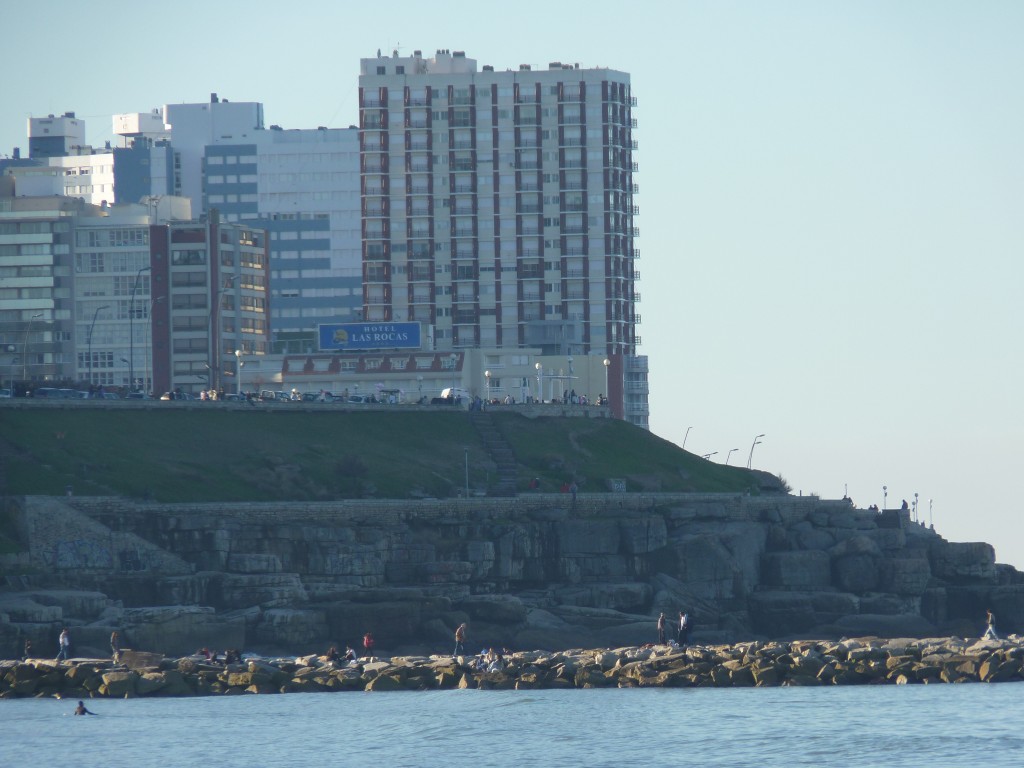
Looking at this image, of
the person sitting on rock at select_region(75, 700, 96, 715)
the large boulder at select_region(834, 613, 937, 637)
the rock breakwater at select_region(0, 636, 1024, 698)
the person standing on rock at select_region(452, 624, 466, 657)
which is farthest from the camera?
the large boulder at select_region(834, 613, 937, 637)

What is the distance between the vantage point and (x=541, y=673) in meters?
88.9

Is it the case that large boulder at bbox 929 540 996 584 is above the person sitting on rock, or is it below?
above

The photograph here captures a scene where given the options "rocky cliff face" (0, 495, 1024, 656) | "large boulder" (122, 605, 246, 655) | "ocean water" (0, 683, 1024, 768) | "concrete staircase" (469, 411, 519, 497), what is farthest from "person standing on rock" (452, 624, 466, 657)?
"concrete staircase" (469, 411, 519, 497)

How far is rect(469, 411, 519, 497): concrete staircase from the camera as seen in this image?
136 meters

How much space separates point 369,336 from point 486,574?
7645 centimetres

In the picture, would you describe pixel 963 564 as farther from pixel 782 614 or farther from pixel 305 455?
pixel 305 455

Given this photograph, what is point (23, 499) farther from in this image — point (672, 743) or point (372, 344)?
point (372, 344)

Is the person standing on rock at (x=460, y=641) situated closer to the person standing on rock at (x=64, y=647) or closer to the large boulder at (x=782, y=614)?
the person standing on rock at (x=64, y=647)

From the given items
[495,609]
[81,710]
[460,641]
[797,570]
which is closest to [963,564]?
[797,570]

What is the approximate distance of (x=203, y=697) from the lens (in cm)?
8619

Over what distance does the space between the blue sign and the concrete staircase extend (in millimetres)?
42704

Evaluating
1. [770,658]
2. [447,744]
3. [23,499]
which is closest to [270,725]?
[447,744]

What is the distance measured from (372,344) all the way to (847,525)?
234 ft

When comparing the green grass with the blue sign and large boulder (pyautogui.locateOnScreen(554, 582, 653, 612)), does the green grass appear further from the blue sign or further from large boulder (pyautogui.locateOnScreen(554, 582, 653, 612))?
the blue sign
